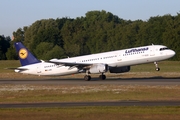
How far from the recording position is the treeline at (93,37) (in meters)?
118

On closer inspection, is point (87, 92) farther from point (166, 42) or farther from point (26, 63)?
point (166, 42)

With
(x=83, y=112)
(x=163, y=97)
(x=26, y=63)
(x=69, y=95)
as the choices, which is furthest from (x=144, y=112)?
(x=26, y=63)

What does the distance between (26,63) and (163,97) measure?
2762cm

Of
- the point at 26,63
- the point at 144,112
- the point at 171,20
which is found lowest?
the point at 144,112

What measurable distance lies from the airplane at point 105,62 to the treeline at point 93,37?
5295 cm

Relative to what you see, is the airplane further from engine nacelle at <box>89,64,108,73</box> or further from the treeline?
the treeline

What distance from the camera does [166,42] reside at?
117 metres

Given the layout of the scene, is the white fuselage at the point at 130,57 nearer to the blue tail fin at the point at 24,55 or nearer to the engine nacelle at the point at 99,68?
the engine nacelle at the point at 99,68

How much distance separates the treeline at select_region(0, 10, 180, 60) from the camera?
11796 centimetres

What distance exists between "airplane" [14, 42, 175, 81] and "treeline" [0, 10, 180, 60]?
174ft

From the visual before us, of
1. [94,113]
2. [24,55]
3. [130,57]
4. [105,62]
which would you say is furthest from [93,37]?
[94,113]

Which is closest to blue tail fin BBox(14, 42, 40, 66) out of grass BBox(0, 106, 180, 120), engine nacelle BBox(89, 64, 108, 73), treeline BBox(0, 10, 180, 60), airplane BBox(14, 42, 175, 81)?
airplane BBox(14, 42, 175, 81)

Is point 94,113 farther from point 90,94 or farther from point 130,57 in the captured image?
point 130,57

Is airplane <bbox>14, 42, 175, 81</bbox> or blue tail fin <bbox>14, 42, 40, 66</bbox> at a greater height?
blue tail fin <bbox>14, 42, 40, 66</bbox>
